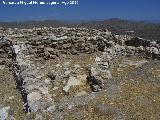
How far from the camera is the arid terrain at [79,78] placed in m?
18.1

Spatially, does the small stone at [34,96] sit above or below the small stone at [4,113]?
above

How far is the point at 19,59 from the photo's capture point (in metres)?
26.2

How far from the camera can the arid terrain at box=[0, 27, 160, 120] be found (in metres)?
18.1

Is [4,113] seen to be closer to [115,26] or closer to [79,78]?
[79,78]

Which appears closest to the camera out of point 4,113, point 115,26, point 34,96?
point 34,96

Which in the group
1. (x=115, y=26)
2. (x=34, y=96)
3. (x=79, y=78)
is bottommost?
(x=115, y=26)

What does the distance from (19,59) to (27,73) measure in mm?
3248

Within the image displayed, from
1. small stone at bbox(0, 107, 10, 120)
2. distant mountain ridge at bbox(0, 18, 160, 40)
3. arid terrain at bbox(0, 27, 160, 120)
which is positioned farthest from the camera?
distant mountain ridge at bbox(0, 18, 160, 40)

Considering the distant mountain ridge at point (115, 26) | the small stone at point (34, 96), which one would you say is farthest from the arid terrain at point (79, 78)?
the distant mountain ridge at point (115, 26)

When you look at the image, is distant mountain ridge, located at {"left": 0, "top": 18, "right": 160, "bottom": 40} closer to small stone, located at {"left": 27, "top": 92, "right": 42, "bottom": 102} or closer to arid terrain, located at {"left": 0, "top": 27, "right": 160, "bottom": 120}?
arid terrain, located at {"left": 0, "top": 27, "right": 160, "bottom": 120}

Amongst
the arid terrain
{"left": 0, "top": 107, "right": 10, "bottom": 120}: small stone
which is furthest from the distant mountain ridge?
{"left": 0, "top": 107, "right": 10, "bottom": 120}: small stone

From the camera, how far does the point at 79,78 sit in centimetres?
2272

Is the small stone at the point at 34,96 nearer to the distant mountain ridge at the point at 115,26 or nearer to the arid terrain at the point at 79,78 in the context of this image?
the arid terrain at the point at 79,78

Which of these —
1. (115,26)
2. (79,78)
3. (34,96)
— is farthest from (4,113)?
(115,26)
